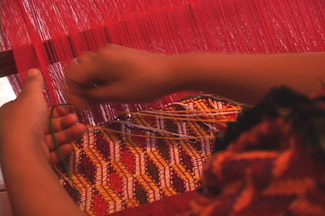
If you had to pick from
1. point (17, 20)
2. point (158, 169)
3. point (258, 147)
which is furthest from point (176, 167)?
point (17, 20)

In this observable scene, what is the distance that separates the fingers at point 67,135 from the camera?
74cm

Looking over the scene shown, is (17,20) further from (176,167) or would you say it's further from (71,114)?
(176,167)

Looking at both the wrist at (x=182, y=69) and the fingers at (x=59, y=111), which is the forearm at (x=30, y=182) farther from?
the wrist at (x=182, y=69)

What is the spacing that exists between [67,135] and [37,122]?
7cm

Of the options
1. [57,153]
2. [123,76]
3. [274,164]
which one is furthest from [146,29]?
[274,164]

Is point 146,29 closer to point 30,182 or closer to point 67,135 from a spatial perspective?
point 67,135

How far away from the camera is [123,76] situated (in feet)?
2.15

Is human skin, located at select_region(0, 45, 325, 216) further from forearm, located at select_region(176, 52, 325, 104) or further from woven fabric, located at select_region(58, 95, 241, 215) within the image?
woven fabric, located at select_region(58, 95, 241, 215)

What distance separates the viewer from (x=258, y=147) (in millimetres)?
416

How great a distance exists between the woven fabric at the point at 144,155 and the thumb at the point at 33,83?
0.48ft

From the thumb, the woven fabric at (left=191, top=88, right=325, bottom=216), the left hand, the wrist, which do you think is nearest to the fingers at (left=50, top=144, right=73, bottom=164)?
the left hand

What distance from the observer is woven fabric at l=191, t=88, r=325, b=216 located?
1.19 ft

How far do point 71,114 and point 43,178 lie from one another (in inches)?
7.0

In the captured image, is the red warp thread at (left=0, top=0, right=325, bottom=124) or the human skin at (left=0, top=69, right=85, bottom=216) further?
the red warp thread at (left=0, top=0, right=325, bottom=124)
